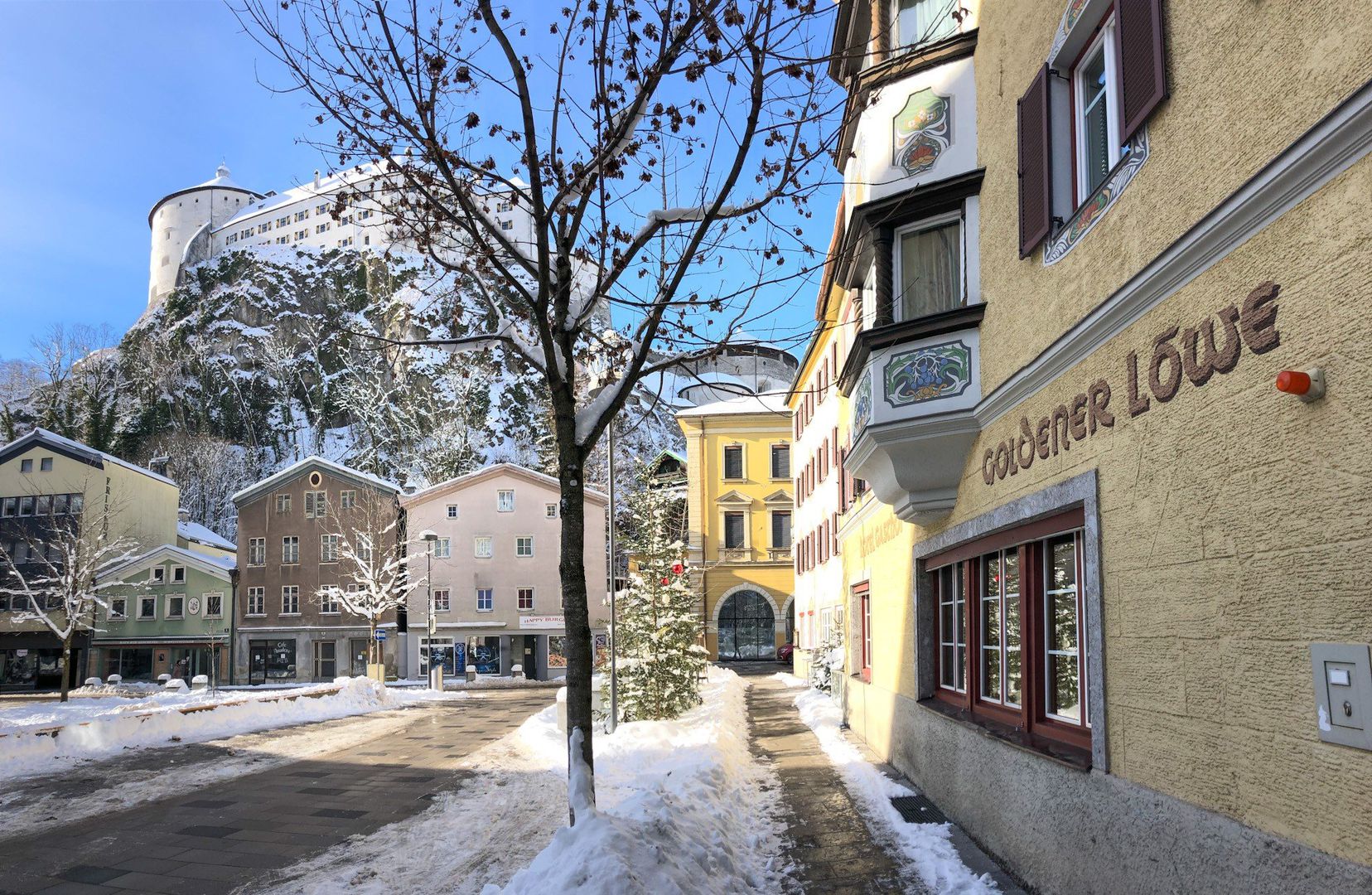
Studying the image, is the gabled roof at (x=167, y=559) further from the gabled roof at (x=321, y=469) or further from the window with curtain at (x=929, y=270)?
the window with curtain at (x=929, y=270)

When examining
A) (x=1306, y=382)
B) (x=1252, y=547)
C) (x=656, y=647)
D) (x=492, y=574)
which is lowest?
(x=656, y=647)

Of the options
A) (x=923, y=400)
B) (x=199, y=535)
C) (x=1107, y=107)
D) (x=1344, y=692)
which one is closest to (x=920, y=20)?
(x=923, y=400)

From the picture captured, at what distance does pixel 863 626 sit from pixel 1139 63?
40.5ft

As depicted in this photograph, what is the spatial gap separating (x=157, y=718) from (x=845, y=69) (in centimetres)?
1741

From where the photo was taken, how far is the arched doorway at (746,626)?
4869 cm

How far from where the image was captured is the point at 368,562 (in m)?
43.8

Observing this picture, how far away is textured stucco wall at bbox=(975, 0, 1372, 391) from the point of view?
137 inches

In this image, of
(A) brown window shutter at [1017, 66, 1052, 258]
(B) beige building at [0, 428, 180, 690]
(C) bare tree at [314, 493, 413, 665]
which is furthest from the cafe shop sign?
(B) beige building at [0, 428, 180, 690]

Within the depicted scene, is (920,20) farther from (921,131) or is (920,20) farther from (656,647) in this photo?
(656,647)

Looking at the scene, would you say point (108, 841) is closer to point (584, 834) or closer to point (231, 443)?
point (584, 834)

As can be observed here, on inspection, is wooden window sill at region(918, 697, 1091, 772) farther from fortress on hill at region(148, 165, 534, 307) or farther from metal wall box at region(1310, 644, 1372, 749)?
fortress on hill at region(148, 165, 534, 307)

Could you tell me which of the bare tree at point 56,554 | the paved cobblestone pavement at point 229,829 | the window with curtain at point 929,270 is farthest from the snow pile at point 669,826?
the bare tree at point 56,554

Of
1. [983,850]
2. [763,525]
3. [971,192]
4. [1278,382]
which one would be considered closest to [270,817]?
[983,850]

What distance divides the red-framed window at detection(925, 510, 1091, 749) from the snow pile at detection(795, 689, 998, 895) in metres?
1.07
